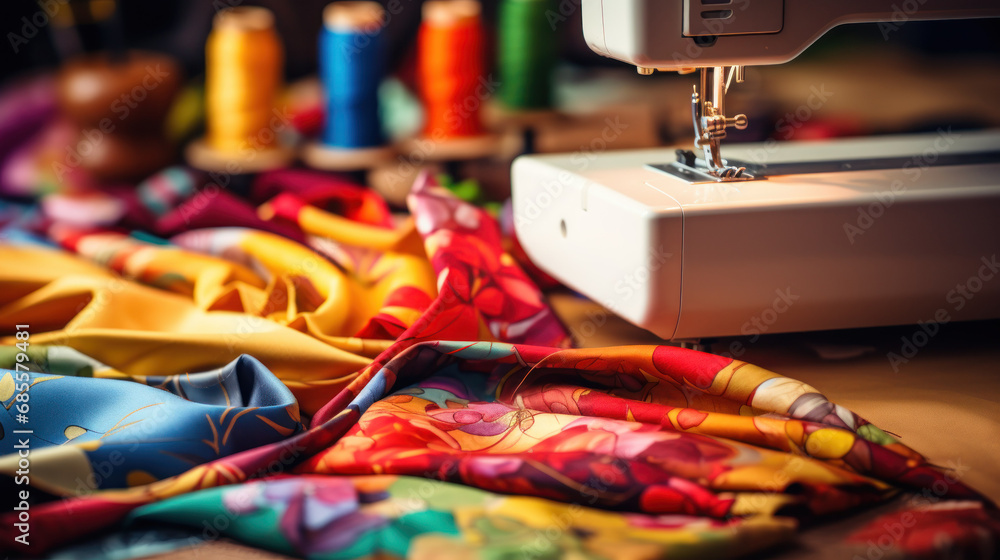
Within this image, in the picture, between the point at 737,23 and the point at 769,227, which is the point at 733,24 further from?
the point at 769,227

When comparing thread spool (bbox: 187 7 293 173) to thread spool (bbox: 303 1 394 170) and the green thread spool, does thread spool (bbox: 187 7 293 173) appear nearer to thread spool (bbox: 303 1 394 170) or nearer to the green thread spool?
thread spool (bbox: 303 1 394 170)

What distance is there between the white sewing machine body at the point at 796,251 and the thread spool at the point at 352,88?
4.08 ft

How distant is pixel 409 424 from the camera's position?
1067 mm

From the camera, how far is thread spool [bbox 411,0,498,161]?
2.48 m

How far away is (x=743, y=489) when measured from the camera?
0.90 metres

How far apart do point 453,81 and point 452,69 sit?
0.03m

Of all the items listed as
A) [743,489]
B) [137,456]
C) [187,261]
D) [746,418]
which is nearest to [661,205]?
[746,418]

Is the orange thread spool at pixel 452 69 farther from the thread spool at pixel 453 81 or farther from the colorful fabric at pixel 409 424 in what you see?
the colorful fabric at pixel 409 424

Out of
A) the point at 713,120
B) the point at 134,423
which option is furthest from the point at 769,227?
the point at 134,423

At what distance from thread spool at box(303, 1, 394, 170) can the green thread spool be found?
39 centimetres

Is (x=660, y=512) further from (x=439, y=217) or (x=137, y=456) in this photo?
(x=439, y=217)

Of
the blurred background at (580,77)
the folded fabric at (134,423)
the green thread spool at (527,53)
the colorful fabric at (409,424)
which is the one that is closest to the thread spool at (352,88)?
the blurred background at (580,77)

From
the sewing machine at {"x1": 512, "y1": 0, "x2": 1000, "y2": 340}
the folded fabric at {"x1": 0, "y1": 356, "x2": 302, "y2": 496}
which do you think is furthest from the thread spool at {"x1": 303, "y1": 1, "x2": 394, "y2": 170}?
the folded fabric at {"x1": 0, "y1": 356, "x2": 302, "y2": 496}

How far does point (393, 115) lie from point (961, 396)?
205 cm
